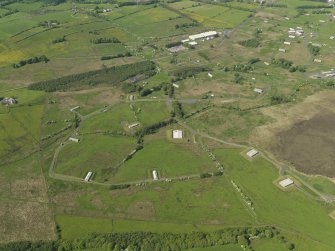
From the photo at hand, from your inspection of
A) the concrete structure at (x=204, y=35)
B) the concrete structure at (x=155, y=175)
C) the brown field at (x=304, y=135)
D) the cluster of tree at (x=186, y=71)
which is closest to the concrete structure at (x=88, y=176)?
the concrete structure at (x=155, y=175)

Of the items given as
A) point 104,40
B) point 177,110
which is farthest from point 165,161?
point 104,40

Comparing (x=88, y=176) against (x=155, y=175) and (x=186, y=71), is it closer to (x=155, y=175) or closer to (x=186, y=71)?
(x=155, y=175)

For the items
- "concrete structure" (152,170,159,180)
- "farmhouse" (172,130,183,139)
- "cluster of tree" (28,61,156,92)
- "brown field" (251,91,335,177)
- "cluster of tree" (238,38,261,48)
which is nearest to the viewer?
"concrete structure" (152,170,159,180)

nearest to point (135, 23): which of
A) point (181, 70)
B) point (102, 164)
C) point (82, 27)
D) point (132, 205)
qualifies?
point (82, 27)

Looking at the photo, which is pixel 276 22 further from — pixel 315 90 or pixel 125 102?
pixel 125 102

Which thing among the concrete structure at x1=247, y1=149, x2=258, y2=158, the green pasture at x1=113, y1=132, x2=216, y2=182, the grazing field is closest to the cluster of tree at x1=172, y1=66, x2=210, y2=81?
the grazing field

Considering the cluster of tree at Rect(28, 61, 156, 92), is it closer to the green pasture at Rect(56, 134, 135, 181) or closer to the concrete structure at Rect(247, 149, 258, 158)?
the green pasture at Rect(56, 134, 135, 181)

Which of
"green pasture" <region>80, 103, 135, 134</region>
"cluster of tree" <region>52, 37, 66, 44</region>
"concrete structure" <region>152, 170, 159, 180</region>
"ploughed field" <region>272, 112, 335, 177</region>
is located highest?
"cluster of tree" <region>52, 37, 66, 44</region>
